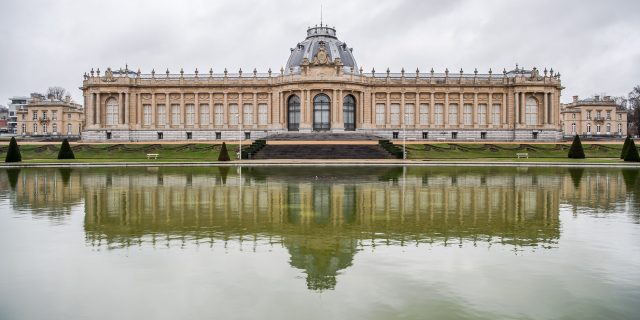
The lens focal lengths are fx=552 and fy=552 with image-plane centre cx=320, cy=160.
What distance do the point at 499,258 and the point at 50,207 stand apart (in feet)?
54.7

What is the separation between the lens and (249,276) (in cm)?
1133

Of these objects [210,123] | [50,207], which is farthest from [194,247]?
[210,123]

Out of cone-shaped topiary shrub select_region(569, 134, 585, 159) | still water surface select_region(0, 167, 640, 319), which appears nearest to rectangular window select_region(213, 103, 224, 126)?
cone-shaped topiary shrub select_region(569, 134, 585, 159)

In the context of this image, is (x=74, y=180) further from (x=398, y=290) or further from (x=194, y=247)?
(x=398, y=290)

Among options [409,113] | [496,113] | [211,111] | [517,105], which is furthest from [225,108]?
[517,105]

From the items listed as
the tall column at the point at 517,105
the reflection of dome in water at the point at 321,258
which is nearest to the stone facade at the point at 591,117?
the tall column at the point at 517,105

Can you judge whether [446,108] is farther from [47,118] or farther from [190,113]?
[47,118]

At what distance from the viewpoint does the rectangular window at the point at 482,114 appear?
85188mm

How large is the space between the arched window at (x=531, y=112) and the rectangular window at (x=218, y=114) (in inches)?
1846

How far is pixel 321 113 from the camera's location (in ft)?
265

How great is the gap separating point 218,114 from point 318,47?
18.7 m

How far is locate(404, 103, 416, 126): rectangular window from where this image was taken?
84562 mm

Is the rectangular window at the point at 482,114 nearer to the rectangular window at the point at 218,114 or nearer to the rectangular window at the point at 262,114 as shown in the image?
the rectangular window at the point at 262,114

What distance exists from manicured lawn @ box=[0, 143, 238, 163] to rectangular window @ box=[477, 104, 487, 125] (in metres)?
39.8
